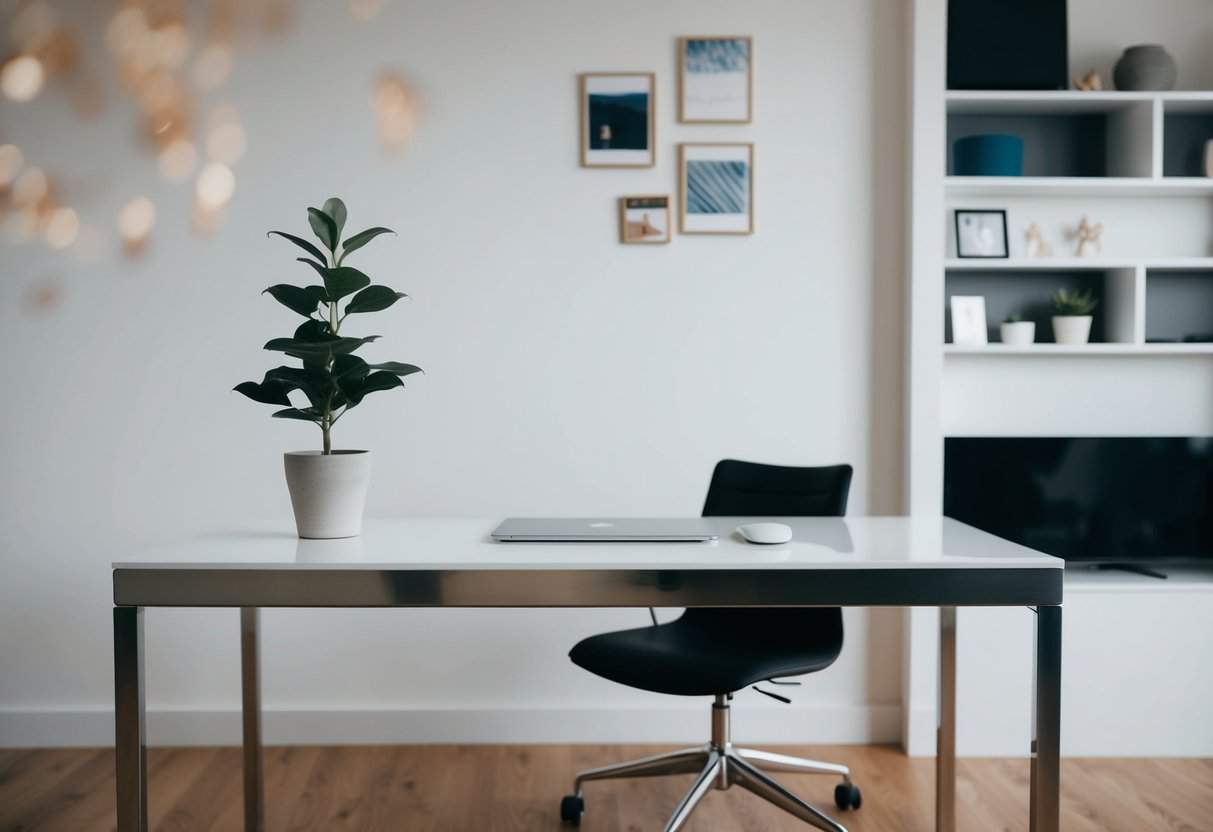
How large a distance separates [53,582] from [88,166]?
1333 millimetres

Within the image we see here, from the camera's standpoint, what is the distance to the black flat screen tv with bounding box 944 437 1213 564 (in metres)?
3.10

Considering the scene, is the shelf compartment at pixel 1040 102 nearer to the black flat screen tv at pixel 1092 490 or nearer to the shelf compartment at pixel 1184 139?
the shelf compartment at pixel 1184 139

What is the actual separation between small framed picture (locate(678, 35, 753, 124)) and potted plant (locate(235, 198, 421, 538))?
139 centimetres

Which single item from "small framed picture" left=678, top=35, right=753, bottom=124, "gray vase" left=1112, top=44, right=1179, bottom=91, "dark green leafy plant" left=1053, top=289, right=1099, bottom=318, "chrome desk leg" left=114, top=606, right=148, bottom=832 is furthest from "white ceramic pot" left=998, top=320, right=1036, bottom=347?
"chrome desk leg" left=114, top=606, right=148, bottom=832

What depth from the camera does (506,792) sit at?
273 centimetres

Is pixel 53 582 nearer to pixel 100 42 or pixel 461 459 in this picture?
pixel 461 459

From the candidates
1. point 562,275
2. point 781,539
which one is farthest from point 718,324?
point 781,539

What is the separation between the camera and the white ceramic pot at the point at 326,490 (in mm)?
2076

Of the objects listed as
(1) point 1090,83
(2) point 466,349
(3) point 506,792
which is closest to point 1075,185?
(1) point 1090,83

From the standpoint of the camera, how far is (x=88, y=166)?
3.10 meters

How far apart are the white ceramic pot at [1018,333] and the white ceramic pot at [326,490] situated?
81.0 inches

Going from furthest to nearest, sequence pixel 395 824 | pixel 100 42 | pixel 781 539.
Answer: pixel 100 42 < pixel 395 824 < pixel 781 539

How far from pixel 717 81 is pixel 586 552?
A: 183 centimetres

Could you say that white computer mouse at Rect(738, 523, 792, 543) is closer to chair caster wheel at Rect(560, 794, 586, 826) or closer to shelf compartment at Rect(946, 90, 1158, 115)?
chair caster wheel at Rect(560, 794, 586, 826)
